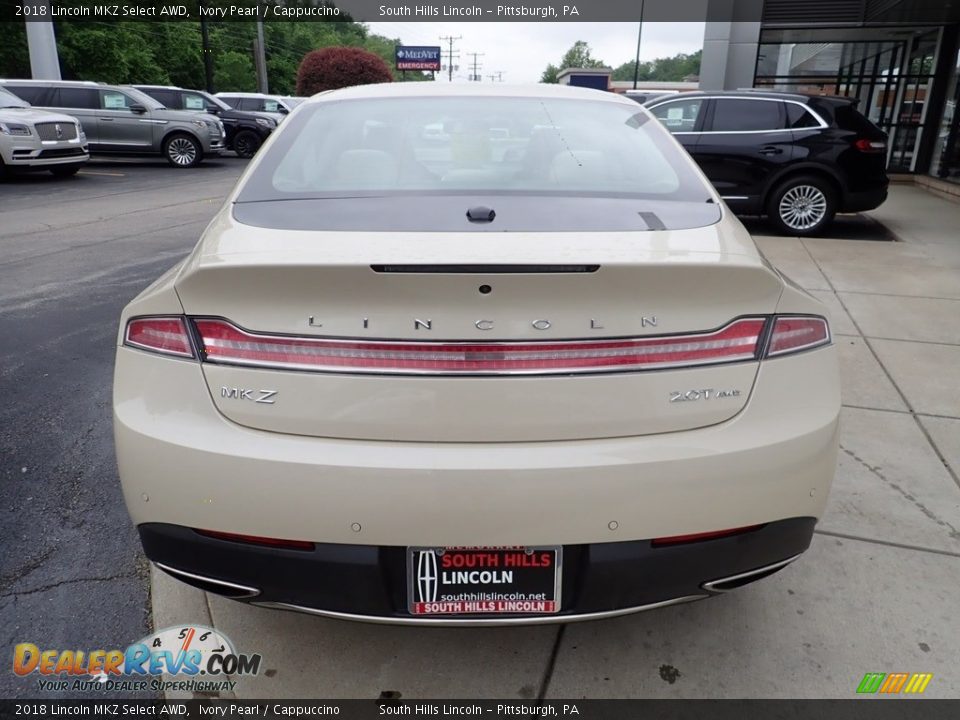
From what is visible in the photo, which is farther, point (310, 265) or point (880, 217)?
point (880, 217)

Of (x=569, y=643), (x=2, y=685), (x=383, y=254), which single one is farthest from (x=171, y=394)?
(x=569, y=643)

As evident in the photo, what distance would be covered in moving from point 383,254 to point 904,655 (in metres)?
1.97

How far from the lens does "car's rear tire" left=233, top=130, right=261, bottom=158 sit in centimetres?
2222

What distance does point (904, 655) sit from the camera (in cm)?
228

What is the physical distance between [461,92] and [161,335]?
1.69 m

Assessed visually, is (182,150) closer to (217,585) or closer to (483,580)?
(217,585)

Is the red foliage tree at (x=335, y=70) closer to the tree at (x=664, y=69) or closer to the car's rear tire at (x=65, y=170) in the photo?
the car's rear tire at (x=65, y=170)

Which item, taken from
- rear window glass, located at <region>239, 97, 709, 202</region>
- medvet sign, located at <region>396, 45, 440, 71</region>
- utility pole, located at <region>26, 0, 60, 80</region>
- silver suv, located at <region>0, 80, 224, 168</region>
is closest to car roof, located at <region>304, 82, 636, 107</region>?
rear window glass, located at <region>239, 97, 709, 202</region>

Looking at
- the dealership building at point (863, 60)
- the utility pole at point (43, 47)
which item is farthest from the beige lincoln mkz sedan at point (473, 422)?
the utility pole at point (43, 47)

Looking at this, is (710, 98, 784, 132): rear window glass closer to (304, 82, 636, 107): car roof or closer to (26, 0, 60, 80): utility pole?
(304, 82, 636, 107): car roof

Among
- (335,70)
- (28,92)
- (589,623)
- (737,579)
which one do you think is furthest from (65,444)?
(335,70)

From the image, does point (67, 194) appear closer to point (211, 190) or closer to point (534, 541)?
point (211, 190)

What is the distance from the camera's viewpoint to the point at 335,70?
1502 inches

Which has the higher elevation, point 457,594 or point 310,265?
point 310,265
